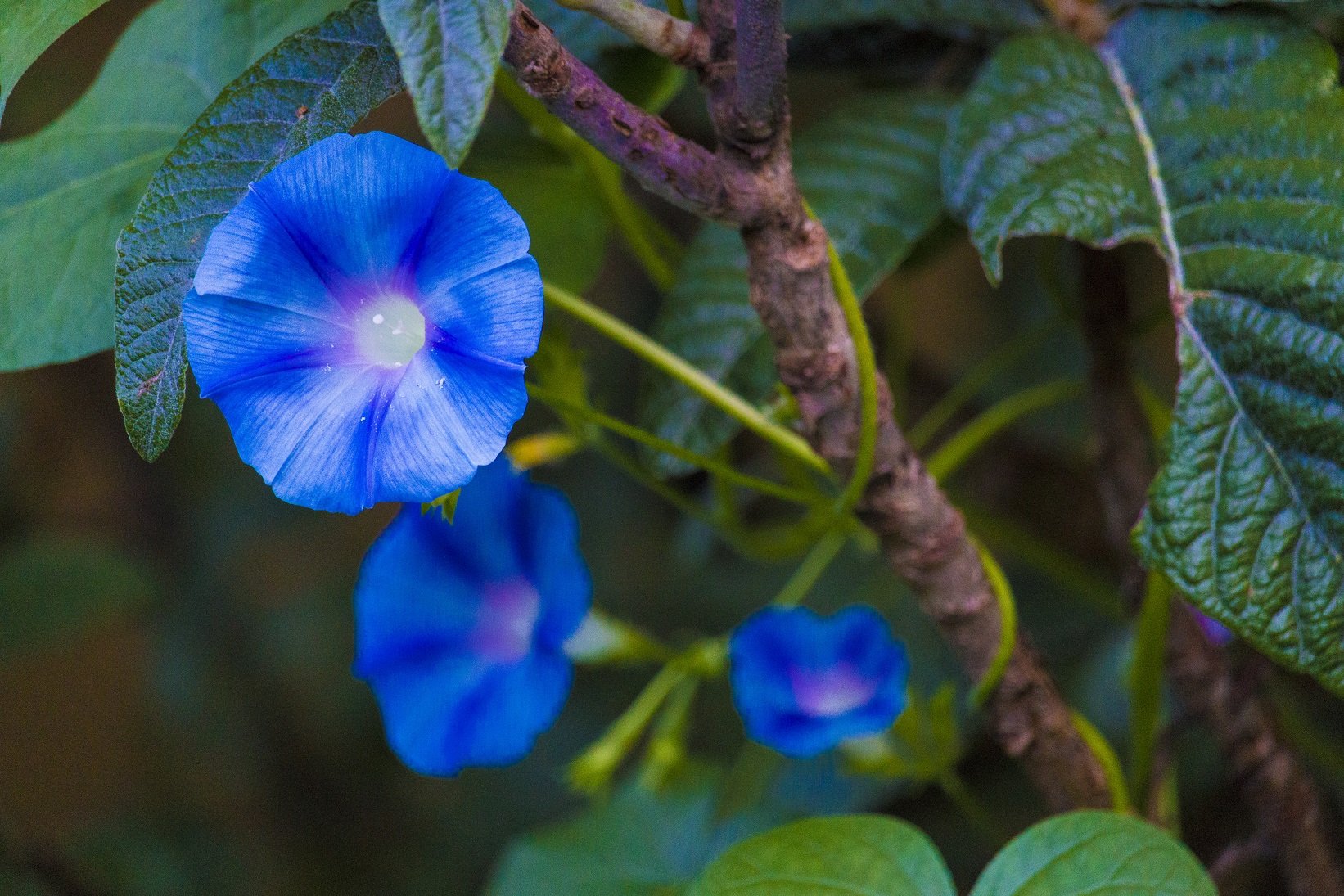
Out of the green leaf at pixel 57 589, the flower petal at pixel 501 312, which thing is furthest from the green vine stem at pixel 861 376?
the green leaf at pixel 57 589

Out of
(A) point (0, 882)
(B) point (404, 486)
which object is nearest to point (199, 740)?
(A) point (0, 882)

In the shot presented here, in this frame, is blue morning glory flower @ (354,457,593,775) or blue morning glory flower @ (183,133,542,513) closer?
blue morning glory flower @ (183,133,542,513)

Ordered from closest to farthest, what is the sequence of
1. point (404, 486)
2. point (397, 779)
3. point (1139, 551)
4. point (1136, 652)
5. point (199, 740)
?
point (404, 486), point (1139, 551), point (1136, 652), point (199, 740), point (397, 779)

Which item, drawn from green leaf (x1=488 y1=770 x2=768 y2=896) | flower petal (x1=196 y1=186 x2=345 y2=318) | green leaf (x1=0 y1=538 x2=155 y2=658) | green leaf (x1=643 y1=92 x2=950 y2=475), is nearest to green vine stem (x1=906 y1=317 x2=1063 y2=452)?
green leaf (x1=643 y1=92 x2=950 y2=475)

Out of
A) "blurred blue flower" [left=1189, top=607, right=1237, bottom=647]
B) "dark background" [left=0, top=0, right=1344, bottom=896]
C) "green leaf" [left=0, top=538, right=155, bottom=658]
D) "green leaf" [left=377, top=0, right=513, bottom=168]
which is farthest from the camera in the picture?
"green leaf" [left=0, top=538, right=155, bottom=658]

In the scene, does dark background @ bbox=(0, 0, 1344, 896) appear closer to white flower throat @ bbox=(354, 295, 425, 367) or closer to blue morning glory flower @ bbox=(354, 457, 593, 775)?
blue morning glory flower @ bbox=(354, 457, 593, 775)

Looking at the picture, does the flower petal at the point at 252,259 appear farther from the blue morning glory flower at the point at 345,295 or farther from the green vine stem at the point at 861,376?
the green vine stem at the point at 861,376

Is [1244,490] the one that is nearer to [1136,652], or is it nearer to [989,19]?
[1136,652]
